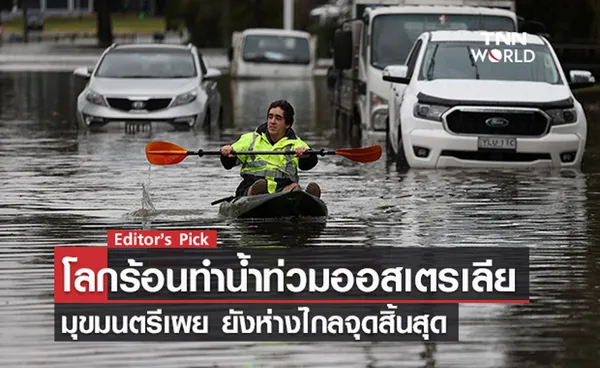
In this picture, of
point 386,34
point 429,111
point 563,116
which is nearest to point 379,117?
point 386,34

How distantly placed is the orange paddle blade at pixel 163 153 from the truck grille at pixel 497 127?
553 centimetres

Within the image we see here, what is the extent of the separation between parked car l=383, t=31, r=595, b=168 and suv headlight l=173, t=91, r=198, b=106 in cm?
688

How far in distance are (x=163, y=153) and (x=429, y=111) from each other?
223 inches

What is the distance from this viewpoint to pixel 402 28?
2638 centimetres

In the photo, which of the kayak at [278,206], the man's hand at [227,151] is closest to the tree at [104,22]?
the kayak at [278,206]

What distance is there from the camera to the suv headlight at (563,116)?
20375 millimetres

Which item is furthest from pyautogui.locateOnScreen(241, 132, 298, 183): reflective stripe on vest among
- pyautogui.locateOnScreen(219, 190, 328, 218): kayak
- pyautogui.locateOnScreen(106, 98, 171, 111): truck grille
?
pyautogui.locateOnScreen(106, 98, 171, 111): truck grille

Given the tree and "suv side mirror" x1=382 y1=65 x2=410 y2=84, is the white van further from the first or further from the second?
the tree

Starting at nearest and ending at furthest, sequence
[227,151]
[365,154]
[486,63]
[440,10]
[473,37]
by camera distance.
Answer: [227,151] → [365,154] → [486,63] → [473,37] → [440,10]

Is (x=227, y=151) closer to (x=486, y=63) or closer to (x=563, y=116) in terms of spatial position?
(x=563, y=116)

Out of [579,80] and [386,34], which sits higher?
[579,80]

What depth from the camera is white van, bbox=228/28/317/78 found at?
56.1 meters

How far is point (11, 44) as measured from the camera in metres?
101

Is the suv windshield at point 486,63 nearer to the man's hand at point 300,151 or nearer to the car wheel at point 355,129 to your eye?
the car wheel at point 355,129
